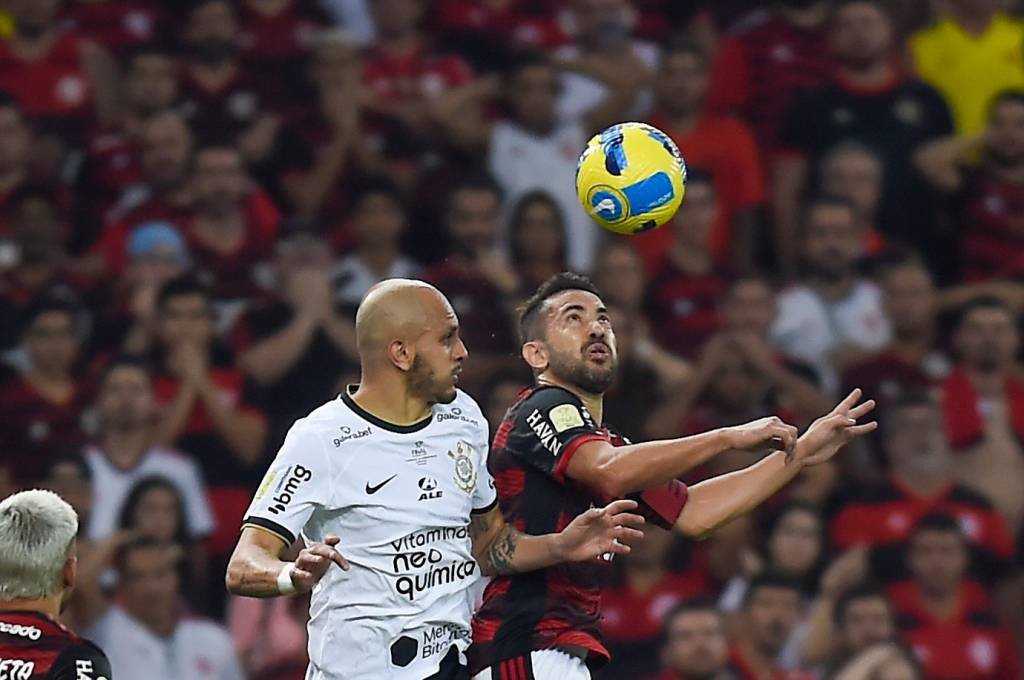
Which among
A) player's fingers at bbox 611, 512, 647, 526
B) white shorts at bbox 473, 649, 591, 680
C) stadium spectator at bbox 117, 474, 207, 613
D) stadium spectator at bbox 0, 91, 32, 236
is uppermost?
stadium spectator at bbox 0, 91, 32, 236

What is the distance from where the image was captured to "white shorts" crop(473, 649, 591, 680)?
23.7ft

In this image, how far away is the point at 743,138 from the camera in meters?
12.9

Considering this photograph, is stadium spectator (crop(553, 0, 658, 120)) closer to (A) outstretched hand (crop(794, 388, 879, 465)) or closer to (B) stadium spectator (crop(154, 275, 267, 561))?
(B) stadium spectator (crop(154, 275, 267, 561))

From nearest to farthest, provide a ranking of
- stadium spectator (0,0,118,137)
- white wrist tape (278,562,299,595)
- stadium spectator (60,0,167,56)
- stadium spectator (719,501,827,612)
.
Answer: white wrist tape (278,562,299,595), stadium spectator (719,501,827,612), stadium spectator (0,0,118,137), stadium spectator (60,0,167,56)

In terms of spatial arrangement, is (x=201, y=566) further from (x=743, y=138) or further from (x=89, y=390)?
(x=743, y=138)

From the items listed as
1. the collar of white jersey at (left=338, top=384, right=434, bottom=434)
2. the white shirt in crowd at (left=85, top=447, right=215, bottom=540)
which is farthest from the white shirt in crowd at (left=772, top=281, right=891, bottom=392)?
the collar of white jersey at (left=338, top=384, right=434, bottom=434)

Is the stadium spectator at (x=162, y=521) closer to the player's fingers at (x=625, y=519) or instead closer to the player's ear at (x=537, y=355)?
the player's ear at (x=537, y=355)

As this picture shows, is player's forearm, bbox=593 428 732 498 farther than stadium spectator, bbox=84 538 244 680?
No

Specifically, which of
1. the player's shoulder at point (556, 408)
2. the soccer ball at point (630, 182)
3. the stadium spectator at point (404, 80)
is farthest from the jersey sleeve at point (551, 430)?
the stadium spectator at point (404, 80)

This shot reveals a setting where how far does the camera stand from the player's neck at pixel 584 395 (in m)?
7.49

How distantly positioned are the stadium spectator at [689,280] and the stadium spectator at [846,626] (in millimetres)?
1857

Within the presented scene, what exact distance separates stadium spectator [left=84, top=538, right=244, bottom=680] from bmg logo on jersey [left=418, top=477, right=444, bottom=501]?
3539 millimetres

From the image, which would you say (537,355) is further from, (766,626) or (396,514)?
(766,626)

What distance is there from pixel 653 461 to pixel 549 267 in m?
5.15
